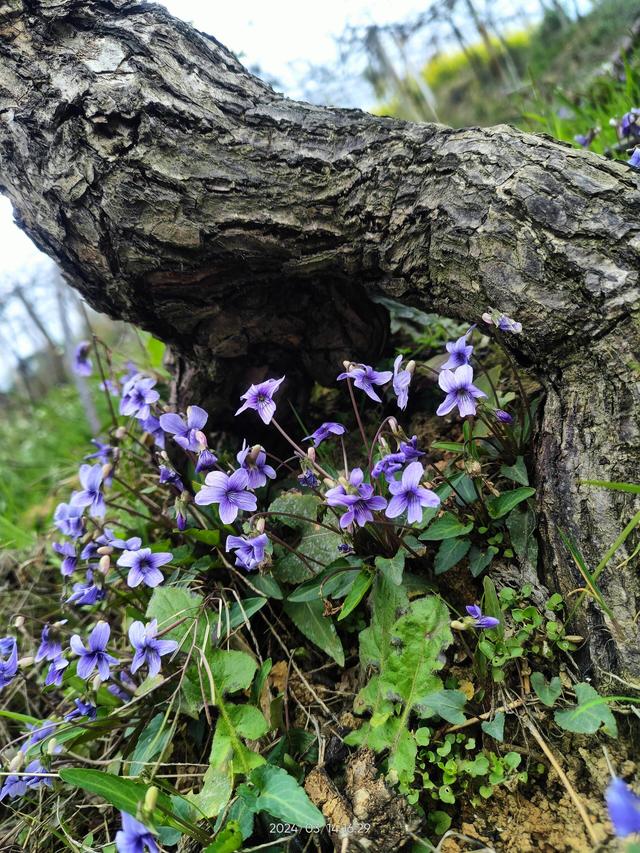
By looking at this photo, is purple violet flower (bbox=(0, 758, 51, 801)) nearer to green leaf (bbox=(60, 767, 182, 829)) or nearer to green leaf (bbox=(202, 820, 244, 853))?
green leaf (bbox=(60, 767, 182, 829))

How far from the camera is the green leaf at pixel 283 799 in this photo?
1.31 m

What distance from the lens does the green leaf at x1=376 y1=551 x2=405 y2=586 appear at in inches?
64.0

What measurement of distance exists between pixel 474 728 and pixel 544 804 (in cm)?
22

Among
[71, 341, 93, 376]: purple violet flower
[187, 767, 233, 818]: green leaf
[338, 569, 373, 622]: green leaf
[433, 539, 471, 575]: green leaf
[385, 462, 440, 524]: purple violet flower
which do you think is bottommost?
[187, 767, 233, 818]: green leaf

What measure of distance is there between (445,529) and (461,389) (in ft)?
1.27

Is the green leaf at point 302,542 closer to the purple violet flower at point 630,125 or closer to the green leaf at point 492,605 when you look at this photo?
the green leaf at point 492,605

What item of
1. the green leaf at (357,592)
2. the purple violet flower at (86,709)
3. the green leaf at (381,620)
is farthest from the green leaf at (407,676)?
the purple violet flower at (86,709)

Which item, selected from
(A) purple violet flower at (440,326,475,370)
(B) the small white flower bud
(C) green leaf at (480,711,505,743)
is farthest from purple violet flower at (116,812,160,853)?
(A) purple violet flower at (440,326,475,370)

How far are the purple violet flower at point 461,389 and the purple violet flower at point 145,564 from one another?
961mm

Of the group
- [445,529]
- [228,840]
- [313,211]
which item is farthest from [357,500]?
[313,211]

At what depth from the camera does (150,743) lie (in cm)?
173

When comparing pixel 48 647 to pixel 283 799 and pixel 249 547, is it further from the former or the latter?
pixel 283 799

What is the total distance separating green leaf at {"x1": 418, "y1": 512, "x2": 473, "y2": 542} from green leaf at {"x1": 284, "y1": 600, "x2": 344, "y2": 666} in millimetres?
414

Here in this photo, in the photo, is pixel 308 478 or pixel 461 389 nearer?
pixel 461 389
